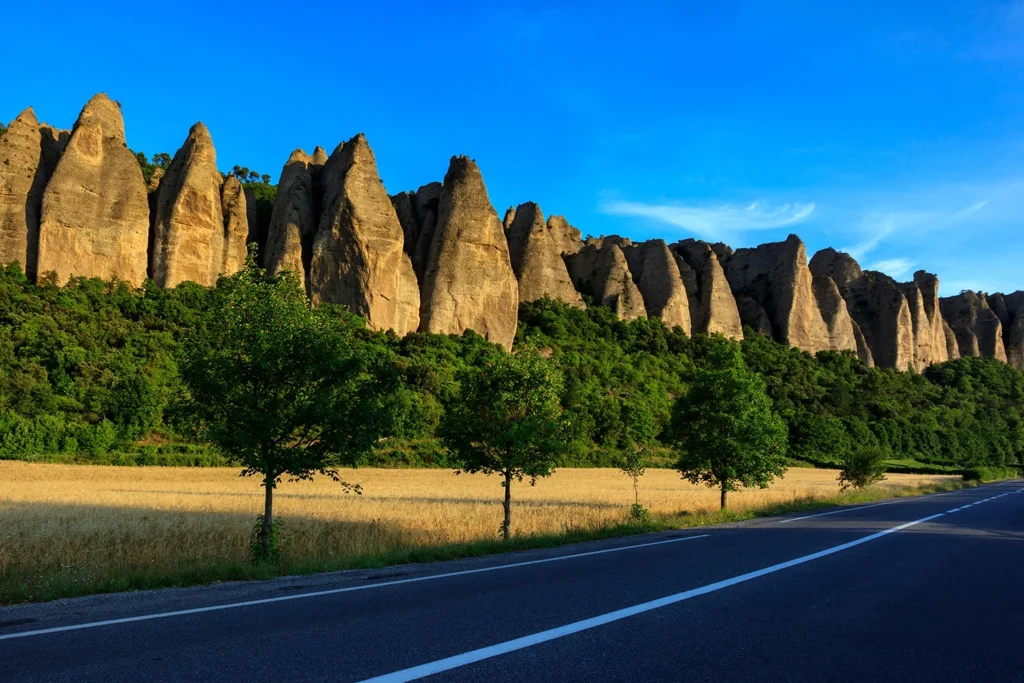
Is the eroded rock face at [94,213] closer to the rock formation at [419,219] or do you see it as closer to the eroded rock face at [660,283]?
the rock formation at [419,219]

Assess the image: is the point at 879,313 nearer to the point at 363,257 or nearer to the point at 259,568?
the point at 363,257

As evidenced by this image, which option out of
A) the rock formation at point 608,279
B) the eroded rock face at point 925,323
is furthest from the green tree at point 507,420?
the eroded rock face at point 925,323

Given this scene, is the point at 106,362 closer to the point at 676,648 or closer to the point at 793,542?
the point at 793,542

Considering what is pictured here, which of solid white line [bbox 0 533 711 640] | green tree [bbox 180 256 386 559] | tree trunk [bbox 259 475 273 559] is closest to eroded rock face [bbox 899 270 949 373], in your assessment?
solid white line [bbox 0 533 711 640]

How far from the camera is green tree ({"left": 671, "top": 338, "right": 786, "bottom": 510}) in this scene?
24.1 meters

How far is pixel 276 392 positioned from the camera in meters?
13.3

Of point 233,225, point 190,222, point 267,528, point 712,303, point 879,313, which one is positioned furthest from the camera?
point 879,313

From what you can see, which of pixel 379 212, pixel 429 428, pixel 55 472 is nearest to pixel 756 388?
pixel 429 428

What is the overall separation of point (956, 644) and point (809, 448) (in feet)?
236

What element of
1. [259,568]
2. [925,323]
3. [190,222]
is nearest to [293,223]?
[190,222]

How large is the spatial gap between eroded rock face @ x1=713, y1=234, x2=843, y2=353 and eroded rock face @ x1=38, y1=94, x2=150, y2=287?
77875 millimetres

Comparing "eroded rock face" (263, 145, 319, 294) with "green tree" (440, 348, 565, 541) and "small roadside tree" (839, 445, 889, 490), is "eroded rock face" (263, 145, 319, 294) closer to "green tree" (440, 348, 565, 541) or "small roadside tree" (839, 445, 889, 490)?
"green tree" (440, 348, 565, 541)

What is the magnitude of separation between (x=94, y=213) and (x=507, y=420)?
2042 inches

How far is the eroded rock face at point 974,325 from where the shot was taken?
400 feet
